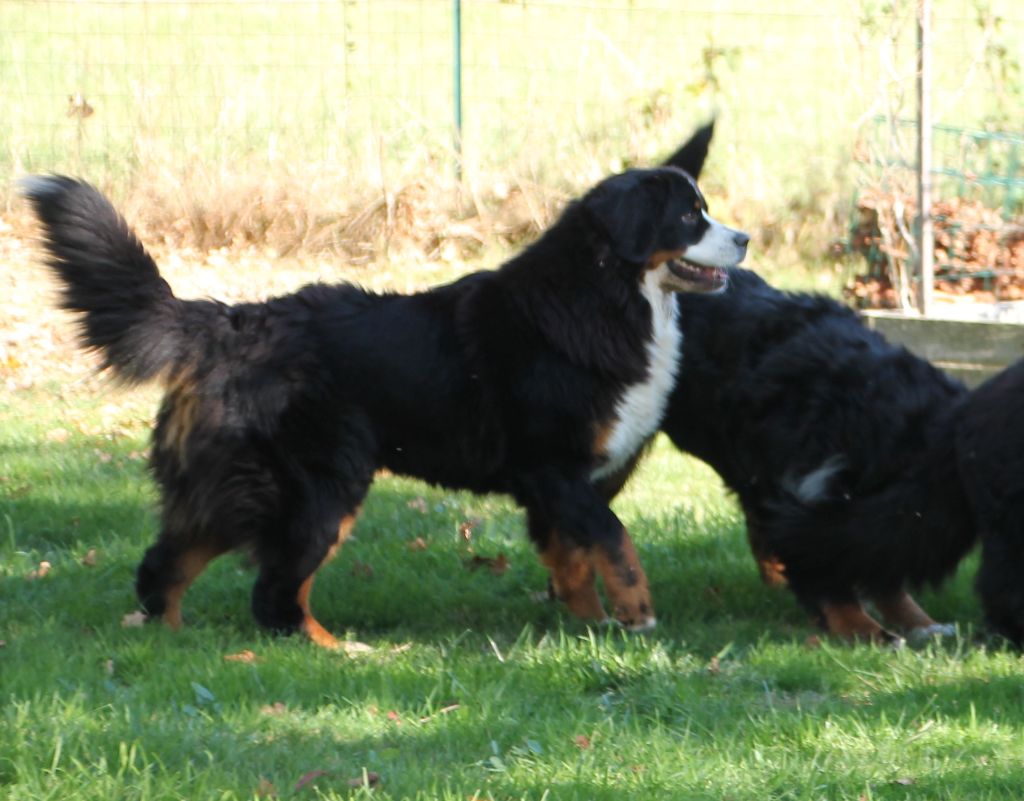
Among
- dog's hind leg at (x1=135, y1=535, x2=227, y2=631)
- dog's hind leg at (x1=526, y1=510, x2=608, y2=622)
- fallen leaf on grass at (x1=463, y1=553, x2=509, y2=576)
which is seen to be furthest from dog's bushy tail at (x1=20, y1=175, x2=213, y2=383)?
fallen leaf on grass at (x1=463, y1=553, x2=509, y2=576)

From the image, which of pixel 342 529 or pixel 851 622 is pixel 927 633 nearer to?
pixel 851 622

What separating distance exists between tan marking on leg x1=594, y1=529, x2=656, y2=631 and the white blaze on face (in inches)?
43.1

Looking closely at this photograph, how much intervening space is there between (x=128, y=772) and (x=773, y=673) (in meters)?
2.07

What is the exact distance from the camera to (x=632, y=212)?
516 centimetres

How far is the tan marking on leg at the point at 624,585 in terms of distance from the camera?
197 inches

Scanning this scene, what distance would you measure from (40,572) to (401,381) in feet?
5.89

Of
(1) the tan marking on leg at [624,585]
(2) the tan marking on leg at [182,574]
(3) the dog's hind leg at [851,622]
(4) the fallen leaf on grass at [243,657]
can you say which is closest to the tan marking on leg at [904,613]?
(3) the dog's hind leg at [851,622]

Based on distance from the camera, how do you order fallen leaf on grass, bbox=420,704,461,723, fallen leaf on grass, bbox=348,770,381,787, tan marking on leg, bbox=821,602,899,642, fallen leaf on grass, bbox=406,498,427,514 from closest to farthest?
1. fallen leaf on grass, bbox=348,770,381,787
2. fallen leaf on grass, bbox=420,704,461,723
3. tan marking on leg, bbox=821,602,899,642
4. fallen leaf on grass, bbox=406,498,427,514

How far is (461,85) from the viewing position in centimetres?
1334

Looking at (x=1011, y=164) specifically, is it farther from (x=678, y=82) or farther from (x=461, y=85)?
(x=461, y=85)

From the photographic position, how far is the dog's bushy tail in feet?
15.0

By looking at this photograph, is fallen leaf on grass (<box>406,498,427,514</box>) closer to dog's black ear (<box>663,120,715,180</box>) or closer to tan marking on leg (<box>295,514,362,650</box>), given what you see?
tan marking on leg (<box>295,514,362,650</box>)

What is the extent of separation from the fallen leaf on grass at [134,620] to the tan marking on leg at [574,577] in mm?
1460

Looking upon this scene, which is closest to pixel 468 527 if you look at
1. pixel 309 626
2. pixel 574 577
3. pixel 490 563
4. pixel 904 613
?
pixel 490 563
